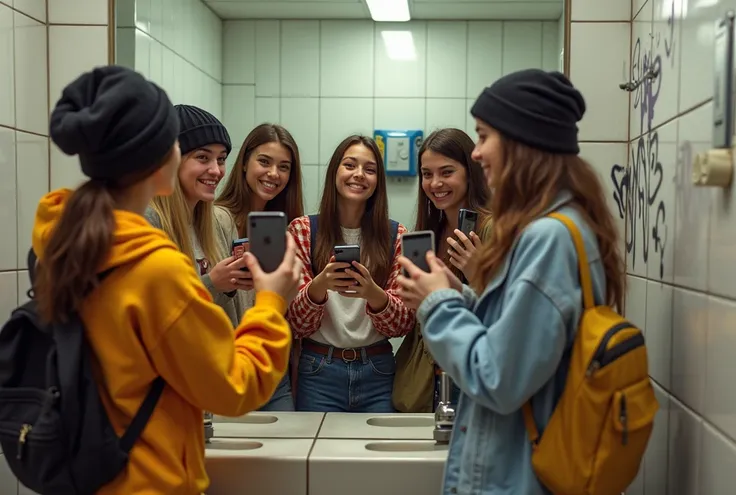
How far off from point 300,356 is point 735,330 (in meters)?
0.98

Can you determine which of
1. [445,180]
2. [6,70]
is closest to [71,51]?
[6,70]

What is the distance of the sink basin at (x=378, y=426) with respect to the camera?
138 cm

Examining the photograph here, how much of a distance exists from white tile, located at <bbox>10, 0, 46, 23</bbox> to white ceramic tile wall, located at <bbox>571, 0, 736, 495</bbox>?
117cm

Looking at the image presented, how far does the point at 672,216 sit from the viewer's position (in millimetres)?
1124

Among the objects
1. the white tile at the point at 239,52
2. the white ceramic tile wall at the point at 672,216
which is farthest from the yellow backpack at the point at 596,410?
the white tile at the point at 239,52

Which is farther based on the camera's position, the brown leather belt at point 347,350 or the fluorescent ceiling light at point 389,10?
the fluorescent ceiling light at point 389,10

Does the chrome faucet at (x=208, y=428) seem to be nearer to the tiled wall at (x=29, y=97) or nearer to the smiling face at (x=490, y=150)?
the tiled wall at (x=29, y=97)

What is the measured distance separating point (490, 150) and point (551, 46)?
3.02ft

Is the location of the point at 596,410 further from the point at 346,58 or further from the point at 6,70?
the point at 346,58

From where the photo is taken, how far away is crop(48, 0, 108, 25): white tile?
160 cm

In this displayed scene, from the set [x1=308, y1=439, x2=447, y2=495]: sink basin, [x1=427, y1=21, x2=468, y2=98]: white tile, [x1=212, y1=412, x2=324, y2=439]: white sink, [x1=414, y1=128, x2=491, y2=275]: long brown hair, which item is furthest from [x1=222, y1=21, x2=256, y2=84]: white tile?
[x1=308, y1=439, x2=447, y2=495]: sink basin

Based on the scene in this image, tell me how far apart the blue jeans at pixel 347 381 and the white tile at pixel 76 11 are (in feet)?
2.97

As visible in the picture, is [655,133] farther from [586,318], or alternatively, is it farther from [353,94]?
[353,94]

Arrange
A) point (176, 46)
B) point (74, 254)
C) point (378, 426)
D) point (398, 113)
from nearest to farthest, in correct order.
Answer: point (74, 254) → point (378, 426) → point (176, 46) → point (398, 113)
